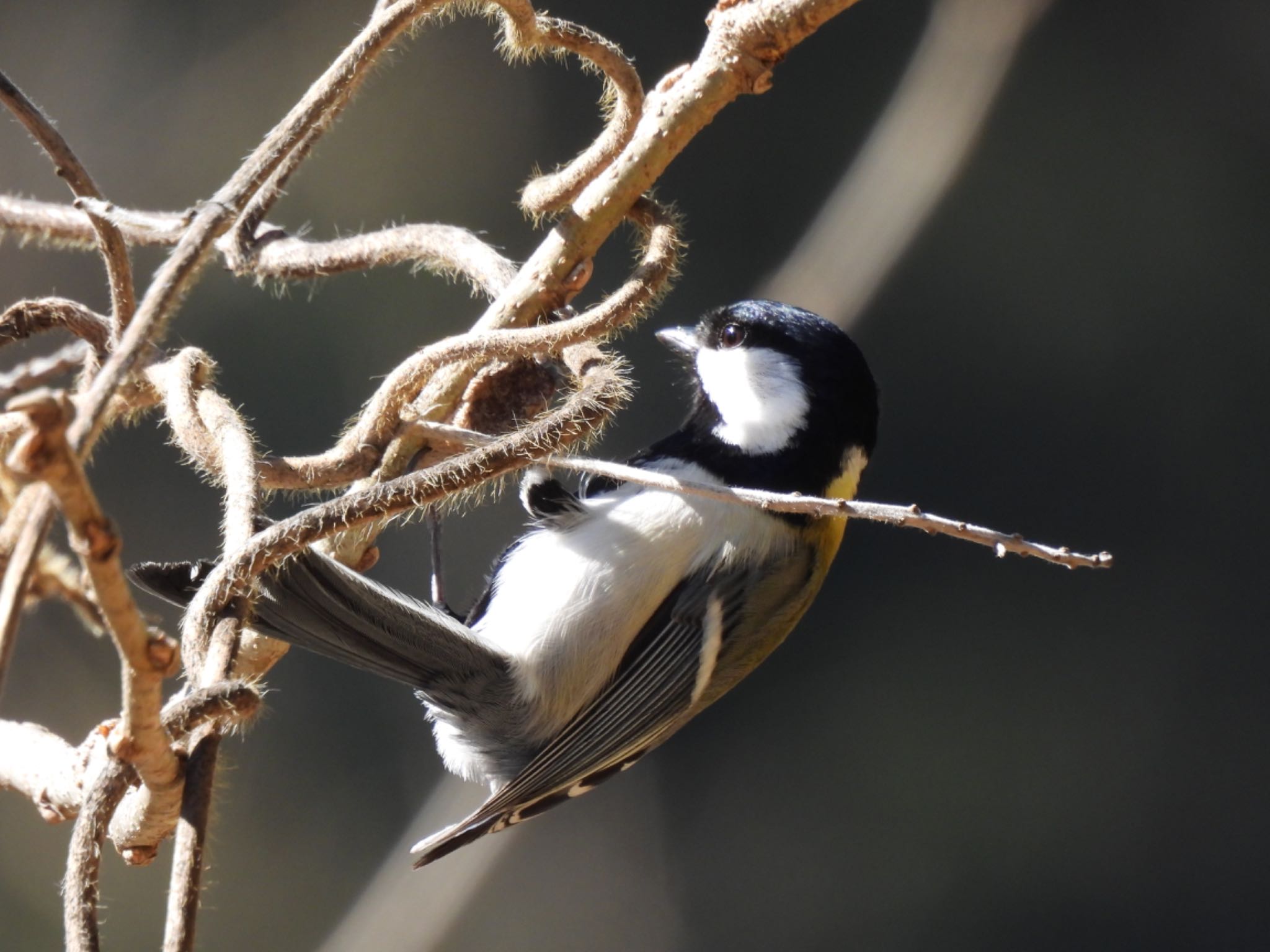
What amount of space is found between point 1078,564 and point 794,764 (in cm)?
178

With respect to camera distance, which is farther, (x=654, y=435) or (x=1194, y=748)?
(x=1194, y=748)

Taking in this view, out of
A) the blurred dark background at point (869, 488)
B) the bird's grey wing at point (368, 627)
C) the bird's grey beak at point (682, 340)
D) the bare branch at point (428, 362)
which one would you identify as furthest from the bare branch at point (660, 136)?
the blurred dark background at point (869, 488)

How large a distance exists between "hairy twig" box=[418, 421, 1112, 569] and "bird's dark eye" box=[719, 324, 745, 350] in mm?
564

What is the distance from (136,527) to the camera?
2010 mm

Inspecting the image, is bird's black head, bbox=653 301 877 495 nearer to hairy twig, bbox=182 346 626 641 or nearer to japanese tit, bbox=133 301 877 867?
japanese tit, bbox=133 301 877 867

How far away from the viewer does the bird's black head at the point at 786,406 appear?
111 centimetres

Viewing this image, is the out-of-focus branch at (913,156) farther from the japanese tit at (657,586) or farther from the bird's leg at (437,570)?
the bird's leg at (437,570)

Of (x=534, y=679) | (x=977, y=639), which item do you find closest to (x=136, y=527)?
(x=534, y=679)

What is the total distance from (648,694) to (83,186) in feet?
2.05

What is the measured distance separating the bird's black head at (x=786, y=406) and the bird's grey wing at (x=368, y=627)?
29 cm

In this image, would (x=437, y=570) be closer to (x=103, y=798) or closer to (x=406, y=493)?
(x=406, y=493)

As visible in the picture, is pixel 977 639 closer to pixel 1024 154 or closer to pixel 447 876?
pixel 1024 154

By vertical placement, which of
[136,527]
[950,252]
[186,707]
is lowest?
[136,527]

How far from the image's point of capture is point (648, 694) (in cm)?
108
